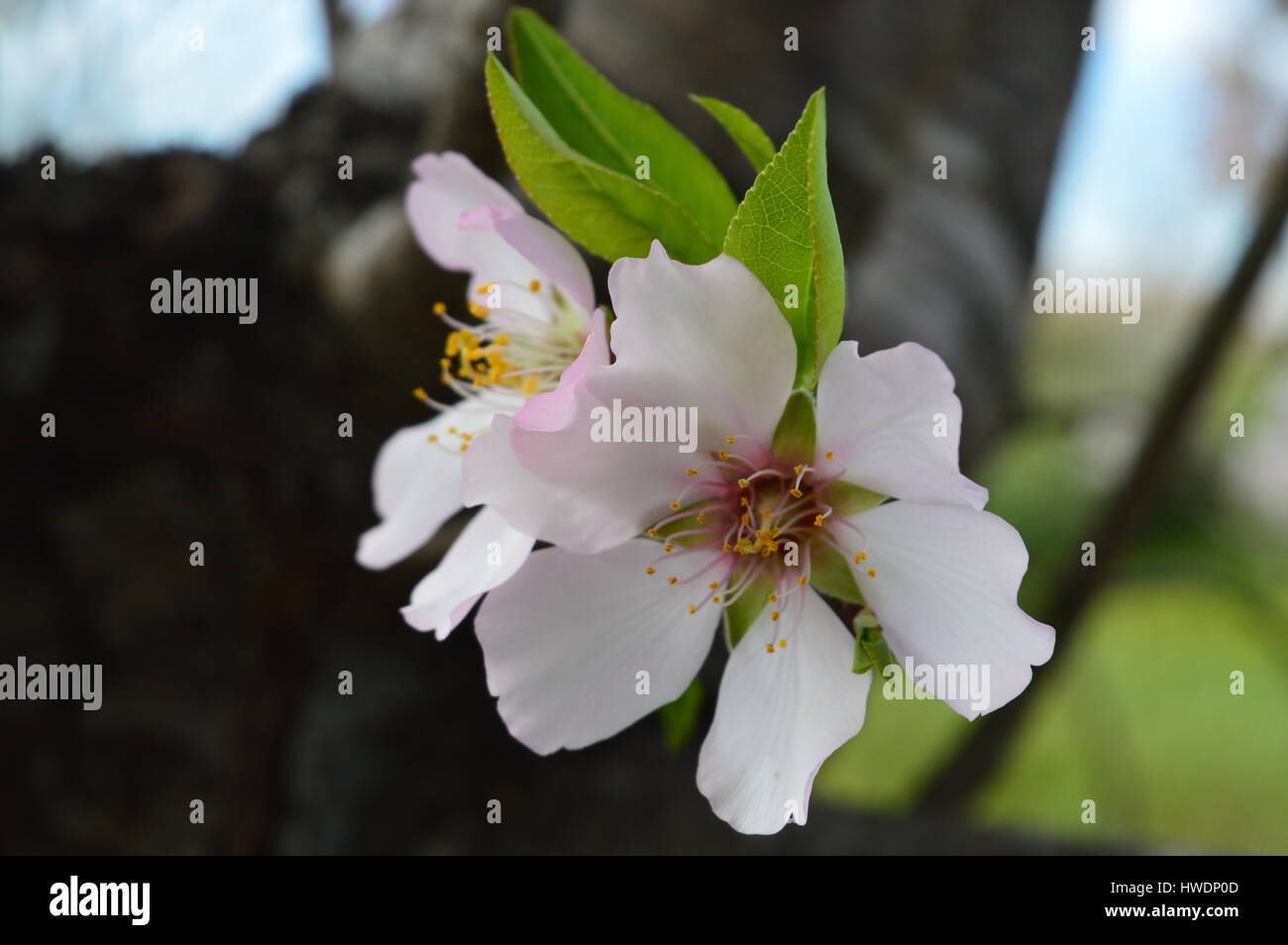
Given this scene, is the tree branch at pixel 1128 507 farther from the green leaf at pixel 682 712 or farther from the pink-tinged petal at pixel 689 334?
the pink-tinged petal at pixel 689 334

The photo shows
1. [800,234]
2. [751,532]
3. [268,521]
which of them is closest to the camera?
[800,234]

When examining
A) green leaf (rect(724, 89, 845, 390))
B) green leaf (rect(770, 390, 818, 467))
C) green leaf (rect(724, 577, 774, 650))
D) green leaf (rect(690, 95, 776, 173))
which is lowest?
green leaf (rect(724, 577, 774, 650))

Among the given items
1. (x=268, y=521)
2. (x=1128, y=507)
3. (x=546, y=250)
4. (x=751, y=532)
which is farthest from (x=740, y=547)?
(x=1128, y=507)

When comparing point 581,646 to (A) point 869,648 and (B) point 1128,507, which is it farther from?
(B) point 1128,507

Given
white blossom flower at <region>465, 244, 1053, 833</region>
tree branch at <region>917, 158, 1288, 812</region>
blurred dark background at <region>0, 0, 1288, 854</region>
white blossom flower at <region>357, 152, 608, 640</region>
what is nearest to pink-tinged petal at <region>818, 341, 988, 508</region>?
white blossom flower at <region>465, 244, 1053, 833</region>

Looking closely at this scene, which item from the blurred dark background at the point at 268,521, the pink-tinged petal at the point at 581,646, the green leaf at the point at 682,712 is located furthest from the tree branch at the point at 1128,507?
the pink-tinged petal at the point at 581,646

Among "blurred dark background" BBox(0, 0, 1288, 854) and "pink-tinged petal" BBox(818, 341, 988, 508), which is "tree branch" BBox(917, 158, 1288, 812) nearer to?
"blurred dark background" BBox(0, 0, 1288, 854)
